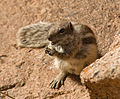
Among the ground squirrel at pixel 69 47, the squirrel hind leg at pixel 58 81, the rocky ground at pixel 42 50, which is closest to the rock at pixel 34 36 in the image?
the rocky ground at pixel 42 50

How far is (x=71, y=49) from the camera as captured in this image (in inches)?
151

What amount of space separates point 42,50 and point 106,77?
2128mm

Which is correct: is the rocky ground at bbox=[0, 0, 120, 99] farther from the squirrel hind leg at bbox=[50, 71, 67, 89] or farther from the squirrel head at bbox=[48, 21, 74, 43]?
the squirrel head at bbox=[48, 21, 74, 43]

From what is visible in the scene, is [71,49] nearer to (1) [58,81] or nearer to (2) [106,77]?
(1) [58,81]

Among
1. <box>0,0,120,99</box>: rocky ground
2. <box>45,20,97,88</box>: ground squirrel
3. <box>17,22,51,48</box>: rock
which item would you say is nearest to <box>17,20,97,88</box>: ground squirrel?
<box>45,20,97,88</box>: ground squirrel

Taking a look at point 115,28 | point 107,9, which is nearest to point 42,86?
point 115,28

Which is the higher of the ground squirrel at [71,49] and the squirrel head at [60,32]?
the squirrel head at [60,32]

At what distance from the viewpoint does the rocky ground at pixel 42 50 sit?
3.03 m

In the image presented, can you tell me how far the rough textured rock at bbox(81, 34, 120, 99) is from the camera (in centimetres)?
247

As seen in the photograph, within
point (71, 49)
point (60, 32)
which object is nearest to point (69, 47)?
point (71, 49)

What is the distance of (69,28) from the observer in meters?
3.73

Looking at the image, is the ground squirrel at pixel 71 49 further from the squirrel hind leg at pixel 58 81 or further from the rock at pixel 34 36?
the rock at pixel 34 36

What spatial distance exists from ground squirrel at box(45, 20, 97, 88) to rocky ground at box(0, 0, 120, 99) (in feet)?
0.56

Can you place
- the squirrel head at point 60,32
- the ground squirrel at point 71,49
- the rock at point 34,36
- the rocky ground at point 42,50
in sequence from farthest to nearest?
the rock at point 34,36, the ground squirrel at point 71,49, the squirrel head at point 60,32, the rocky ground at point 42,50
